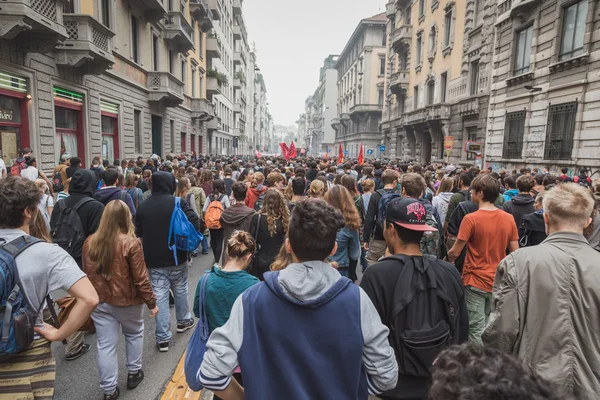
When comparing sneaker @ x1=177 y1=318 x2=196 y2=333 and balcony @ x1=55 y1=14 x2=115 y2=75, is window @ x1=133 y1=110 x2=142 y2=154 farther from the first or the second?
sneaker @ x1=177 y1=318 x2=196 y2=333

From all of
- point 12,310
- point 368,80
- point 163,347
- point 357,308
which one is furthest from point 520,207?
point 368,80

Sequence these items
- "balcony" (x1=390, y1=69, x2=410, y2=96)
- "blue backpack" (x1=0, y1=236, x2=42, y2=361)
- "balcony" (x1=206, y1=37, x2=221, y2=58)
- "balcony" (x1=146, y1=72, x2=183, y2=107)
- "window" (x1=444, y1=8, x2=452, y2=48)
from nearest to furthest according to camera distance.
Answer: "blue backpack" (x1=0, y1=236, x2=42, y2=361) → "balcony" (x1=146, y1=72, x2=183, y2=107) → "window" (x1=444, y1=8, x2=452, y2=48) → "balcony" (x1=390, y1=69, x2=410, y2=96) → "balcony" (x1=206, y1=37, x2=221, y2=58)

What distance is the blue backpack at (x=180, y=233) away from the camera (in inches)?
171

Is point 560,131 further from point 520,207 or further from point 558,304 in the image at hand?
point 558,304

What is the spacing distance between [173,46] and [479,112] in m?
18.5

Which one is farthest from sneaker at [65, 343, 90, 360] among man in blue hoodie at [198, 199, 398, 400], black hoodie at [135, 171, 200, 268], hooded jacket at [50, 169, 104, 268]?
man in blue hoodie at [198, 199, 398, 400]

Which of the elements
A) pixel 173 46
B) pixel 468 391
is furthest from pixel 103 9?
pixel 468 391

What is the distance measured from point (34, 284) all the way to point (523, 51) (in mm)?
19464

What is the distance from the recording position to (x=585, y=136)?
12.7 metres

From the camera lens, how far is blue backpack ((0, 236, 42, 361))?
196cm

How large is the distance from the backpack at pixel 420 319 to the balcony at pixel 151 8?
19.8m

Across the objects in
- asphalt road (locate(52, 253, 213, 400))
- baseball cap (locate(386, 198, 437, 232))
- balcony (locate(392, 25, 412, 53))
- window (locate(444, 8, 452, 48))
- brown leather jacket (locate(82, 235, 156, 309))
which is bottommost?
asphalt road (locate(52, 253, 213, 400))

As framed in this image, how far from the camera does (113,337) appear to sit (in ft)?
11.6

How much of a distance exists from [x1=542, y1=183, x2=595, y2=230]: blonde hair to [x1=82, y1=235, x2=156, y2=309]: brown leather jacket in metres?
3.23
